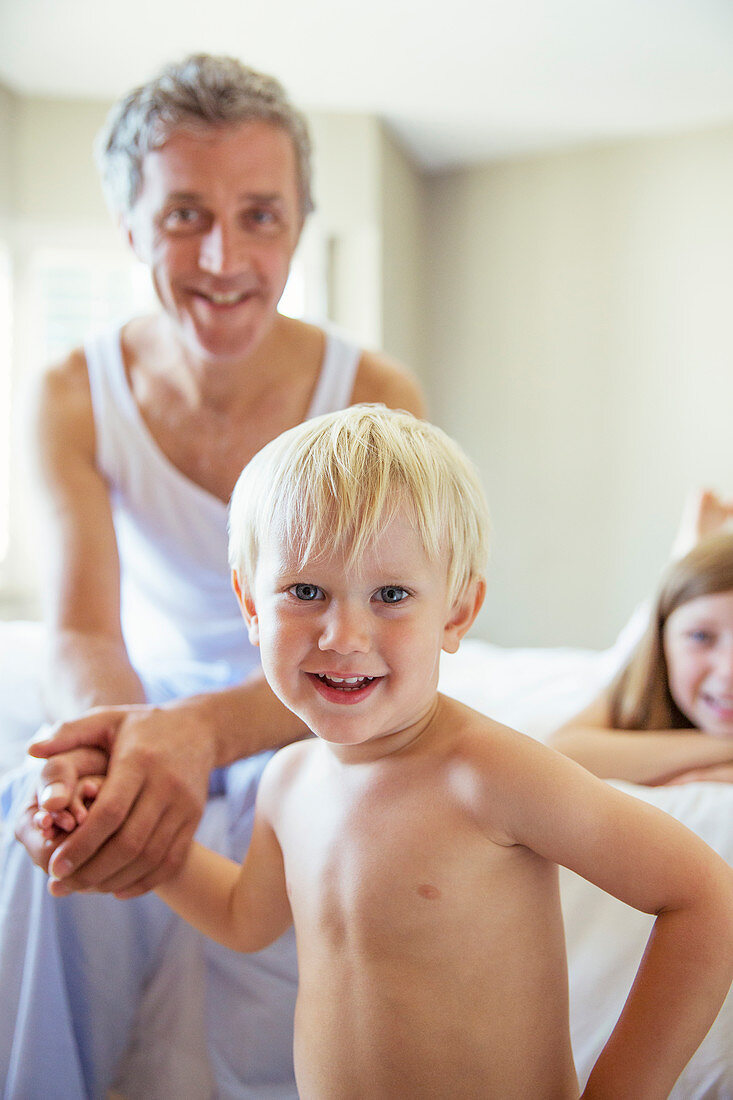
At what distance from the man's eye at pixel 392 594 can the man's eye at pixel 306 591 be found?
45 mm

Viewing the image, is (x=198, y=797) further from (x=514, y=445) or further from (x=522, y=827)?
(x=514, y=445)

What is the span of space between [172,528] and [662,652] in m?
0.71

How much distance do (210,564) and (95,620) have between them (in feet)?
0.62

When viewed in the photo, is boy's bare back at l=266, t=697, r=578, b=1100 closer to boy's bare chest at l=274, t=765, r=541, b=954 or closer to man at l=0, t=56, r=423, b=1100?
boy's bare chest at l=274, t=765, r=541, b=954

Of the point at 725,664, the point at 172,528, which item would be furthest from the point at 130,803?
the point at 725,664

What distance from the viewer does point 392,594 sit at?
0.64 m

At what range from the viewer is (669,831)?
1.99ft

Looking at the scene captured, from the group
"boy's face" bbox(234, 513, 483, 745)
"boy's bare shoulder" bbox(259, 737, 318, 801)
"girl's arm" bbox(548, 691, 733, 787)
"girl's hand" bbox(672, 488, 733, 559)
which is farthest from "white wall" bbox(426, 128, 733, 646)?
"boy's face" bbox(234, 513, 483, 745)

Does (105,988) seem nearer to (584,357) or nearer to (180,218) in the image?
(180,218)

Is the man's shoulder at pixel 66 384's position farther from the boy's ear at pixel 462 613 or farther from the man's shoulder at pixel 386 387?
the boy's ear at pixel 462 613

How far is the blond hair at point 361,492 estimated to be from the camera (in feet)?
2.05

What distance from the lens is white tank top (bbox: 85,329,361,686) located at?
1.25m

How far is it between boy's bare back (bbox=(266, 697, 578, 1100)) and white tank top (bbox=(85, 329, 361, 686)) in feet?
1.96

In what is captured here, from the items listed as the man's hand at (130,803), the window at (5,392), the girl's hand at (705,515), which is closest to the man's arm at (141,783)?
the man's hand at (130,803)
